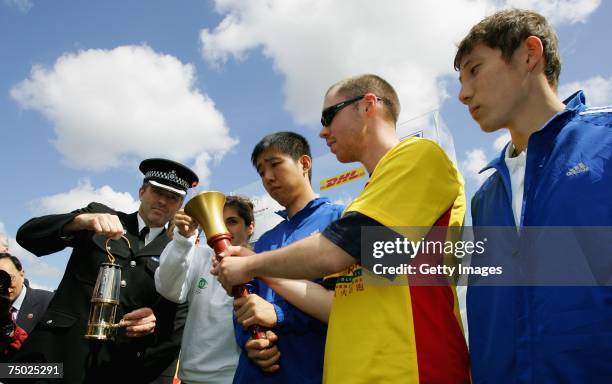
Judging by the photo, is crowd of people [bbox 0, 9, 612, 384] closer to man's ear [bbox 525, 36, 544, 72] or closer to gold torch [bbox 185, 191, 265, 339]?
man's ear [bbox 525, 36, 544, 72]

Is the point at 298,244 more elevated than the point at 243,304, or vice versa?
the point at 298,244

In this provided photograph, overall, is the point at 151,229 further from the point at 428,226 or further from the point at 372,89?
the point at 428,226

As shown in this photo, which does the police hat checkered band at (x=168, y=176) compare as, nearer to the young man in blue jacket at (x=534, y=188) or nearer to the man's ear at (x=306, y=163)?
the man's ear at (x=306, y=163)

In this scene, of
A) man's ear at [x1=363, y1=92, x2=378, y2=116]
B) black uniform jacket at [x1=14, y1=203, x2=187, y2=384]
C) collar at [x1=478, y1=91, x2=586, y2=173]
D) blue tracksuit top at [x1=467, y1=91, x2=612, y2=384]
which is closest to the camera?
blue tracksuit top at [x1=467, y1=91, x2=612, y2=384]

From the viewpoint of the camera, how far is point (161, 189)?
436 cm

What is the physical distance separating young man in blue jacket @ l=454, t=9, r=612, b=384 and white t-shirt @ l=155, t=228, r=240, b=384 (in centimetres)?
232

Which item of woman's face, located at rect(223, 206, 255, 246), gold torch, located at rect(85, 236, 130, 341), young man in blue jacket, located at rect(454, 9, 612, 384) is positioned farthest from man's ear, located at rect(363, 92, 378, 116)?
woman's face, located at rect(223, 206, 255, 246)

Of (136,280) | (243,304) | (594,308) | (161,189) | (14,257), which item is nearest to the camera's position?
(594,308)

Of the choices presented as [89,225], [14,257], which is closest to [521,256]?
[89,225]

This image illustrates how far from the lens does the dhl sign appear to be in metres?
7.96

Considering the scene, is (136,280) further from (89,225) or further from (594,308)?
(594,308)

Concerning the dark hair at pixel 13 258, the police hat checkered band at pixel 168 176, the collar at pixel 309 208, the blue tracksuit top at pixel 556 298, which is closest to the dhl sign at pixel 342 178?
the police hat checkered band at pixel 168 176

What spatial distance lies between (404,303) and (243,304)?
1.04m

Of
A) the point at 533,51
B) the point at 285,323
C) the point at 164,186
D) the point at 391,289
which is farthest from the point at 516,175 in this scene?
the point at 164,186
